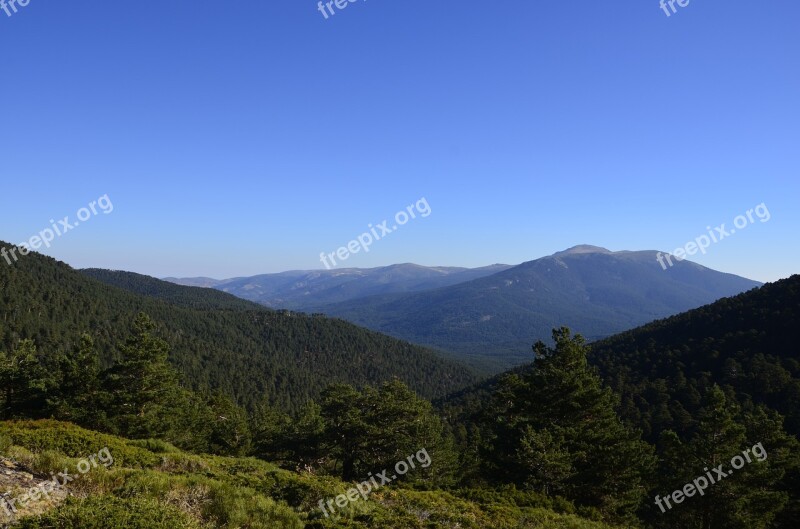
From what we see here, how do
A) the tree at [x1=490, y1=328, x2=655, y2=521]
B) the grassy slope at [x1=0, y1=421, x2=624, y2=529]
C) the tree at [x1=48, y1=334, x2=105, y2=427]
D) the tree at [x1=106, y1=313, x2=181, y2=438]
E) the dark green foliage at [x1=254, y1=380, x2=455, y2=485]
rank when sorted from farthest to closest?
the dark green foliage at [x1=254, y1=380, x2=455, y2=485] → the tree at [x1=106, y1=313, x2=181, y2=438] → the tree at [x1=48, y1=334, x2=105, y2=427] → the tree at [x1=490, y1=328, x2=655, y2=521] → the grassy slope at [x1=0, y1=421, x2=624, y2=529]

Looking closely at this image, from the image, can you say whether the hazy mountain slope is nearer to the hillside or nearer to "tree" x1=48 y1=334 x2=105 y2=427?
the hillside

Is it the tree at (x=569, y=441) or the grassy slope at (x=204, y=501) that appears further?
the tree at (x=569, y=441)

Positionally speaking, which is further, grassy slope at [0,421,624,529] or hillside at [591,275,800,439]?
hillside at [591,275,800,439]

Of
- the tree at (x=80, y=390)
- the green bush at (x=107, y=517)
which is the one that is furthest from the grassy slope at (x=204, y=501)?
the tree at (x=80, y=390)

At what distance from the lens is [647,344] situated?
118 m

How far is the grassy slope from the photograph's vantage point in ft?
23.0

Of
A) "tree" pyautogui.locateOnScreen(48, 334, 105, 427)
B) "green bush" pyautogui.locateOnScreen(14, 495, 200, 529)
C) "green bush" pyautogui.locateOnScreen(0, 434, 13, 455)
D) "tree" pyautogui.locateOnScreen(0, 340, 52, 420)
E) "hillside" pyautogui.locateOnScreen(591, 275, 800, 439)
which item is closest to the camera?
"green bush" pyautogui.locateOnScreen(14, 495, 200, 529)

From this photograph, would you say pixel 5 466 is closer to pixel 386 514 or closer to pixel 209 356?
pixel 386 514

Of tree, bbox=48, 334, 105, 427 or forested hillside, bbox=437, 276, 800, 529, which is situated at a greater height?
tree, bbox=48, 334, 105, 427

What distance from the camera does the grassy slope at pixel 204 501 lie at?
23.0 ft

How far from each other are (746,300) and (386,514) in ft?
467

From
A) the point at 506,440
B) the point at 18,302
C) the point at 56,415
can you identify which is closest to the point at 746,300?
the point at 506,440

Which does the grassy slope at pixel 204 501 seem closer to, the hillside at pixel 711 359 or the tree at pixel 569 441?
the tree at pixel 569 441

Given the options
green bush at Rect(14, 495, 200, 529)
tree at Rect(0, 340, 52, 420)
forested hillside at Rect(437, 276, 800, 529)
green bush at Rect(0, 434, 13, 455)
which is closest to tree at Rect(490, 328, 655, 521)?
forested hillside at Rect(437, 276, 800, 529)
